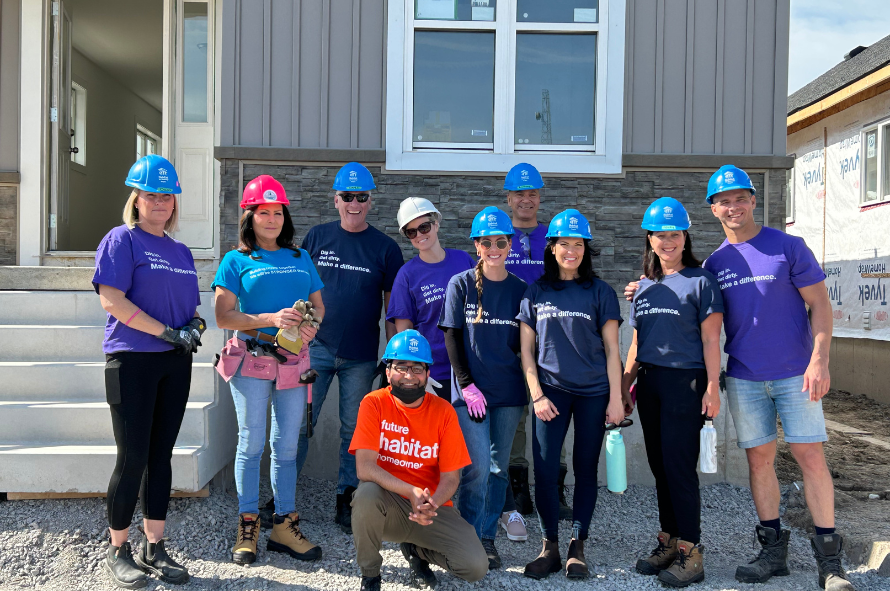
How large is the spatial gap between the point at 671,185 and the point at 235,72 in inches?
146

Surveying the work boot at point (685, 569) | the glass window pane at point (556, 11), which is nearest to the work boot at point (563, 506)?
the work boot at point (685, 569)

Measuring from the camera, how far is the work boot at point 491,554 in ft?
12.3

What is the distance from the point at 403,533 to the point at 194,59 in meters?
5.22

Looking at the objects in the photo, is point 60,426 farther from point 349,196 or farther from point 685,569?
point 685,569

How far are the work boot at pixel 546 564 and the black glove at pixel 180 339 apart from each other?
6.76 feet

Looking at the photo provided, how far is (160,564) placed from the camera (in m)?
3.50

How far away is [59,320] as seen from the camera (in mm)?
5137

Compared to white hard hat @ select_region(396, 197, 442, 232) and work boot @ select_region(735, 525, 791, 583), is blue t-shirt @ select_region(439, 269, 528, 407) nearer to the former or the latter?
white hard hat @ select_region(396, 197, 442, 232)

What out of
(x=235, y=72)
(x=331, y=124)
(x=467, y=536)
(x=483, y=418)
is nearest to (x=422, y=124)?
(x=331, y=124)

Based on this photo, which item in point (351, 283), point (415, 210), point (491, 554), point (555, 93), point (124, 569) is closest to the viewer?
point (124, 569)

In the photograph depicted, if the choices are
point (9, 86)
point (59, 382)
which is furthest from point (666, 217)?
point (9, 86)

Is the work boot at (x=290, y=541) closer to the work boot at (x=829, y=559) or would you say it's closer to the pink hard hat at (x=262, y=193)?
the pink hard hat at (x=262, y=193)

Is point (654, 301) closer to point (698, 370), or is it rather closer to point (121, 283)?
point (698, 370)

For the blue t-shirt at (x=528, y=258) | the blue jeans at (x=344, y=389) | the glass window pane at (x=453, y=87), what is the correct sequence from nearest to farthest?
the blue jeans at (x=344, y=389)
the blue t-shirt at (x=528, y=258)
the glass window pane at (x=453, y=87)
